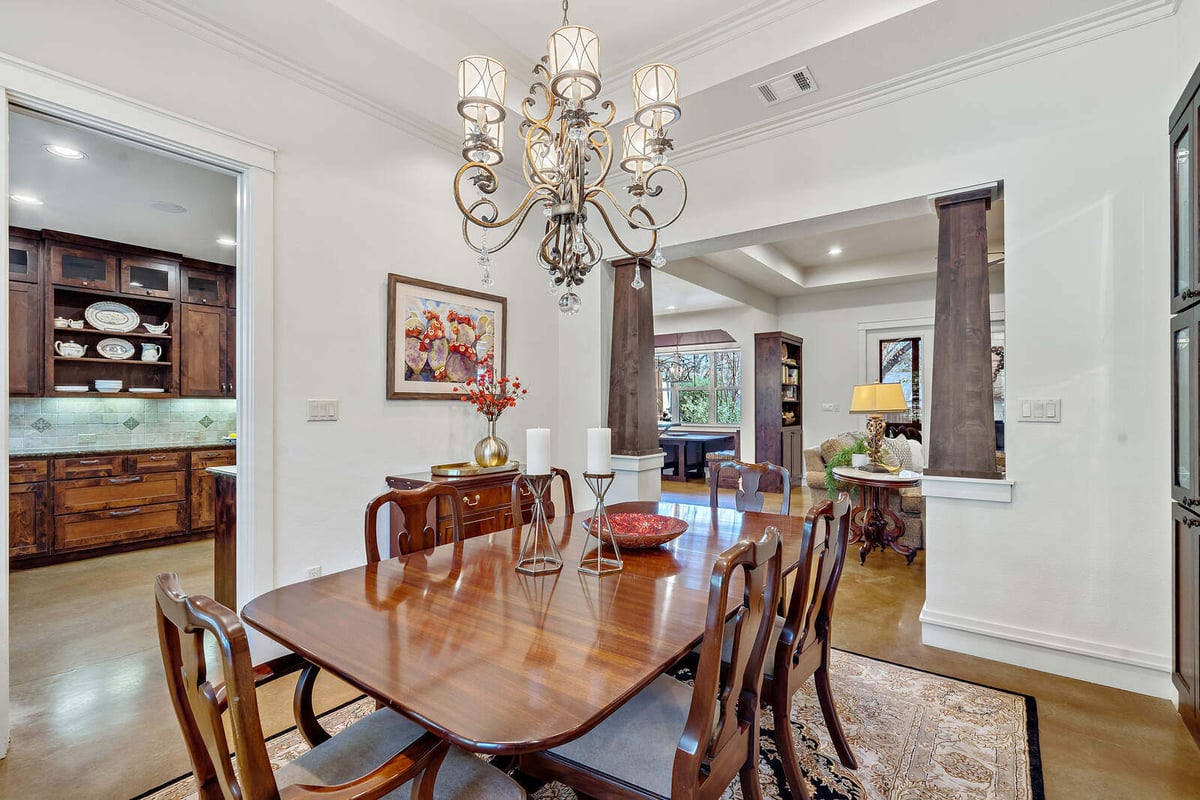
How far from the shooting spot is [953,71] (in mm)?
2709

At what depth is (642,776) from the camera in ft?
3.83

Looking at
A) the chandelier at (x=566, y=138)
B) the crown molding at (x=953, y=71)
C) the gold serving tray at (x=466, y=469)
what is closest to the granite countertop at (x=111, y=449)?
the gold serving tray at (x=466, y=469)

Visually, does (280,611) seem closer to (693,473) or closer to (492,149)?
(492,149)

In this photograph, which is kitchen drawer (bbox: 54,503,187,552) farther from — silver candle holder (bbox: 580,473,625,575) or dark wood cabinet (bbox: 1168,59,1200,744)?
dark wood cabinet (bbox: 1168,59,1200,744)

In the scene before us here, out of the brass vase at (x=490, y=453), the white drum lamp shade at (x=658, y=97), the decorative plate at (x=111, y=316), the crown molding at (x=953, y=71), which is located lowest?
the brass vase at (x=490, y=453)

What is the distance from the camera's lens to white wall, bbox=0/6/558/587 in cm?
226

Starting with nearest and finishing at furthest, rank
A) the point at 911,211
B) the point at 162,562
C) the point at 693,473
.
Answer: the point at 911,211 → the point at 162,562 → the point at 693,473

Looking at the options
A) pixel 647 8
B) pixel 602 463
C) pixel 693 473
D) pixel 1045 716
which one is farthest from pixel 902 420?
pixel 602 463

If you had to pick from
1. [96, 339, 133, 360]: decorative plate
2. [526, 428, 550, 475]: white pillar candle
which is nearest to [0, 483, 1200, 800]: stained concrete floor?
[526, 428, 550, 475]: white pillar candle

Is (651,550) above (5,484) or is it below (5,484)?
below

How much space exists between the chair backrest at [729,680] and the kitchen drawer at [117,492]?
5409 mm

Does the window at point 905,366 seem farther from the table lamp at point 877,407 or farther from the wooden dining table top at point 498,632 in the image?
the wooden dining table top at point 498,632

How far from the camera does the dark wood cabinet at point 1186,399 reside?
1932mm

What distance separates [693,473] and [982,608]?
19.9ft
